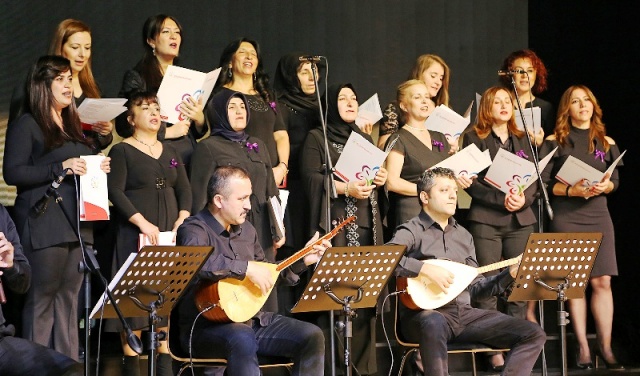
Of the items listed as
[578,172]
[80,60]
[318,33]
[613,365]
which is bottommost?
[613,365]

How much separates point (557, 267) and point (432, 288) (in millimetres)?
686

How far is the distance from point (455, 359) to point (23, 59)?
3.53 m

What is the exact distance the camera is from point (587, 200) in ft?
23.9

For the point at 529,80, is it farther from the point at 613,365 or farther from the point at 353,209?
the point at 613,365

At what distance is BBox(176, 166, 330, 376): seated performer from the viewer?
4.97 m

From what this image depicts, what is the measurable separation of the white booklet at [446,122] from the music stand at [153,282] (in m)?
2.73

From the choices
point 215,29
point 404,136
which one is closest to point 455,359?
point 404,136

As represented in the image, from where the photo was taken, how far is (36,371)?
4.55 metres

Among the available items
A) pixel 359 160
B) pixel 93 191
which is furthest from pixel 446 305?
pixel 93 191

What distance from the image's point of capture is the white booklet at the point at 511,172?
22.2ft

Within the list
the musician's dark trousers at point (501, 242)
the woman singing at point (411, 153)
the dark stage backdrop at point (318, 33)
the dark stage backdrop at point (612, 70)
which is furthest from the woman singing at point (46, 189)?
the dark stage backdrop at point (612, 70)

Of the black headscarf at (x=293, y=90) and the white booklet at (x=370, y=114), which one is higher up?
the black headscarf at (x=293, y=90)

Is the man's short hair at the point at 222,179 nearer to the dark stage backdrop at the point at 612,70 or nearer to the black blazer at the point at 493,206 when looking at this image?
the black blazer at the point at 493,206

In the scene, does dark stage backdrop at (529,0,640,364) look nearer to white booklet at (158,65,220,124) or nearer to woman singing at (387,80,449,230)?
woman singing at (387,80,449,230)
